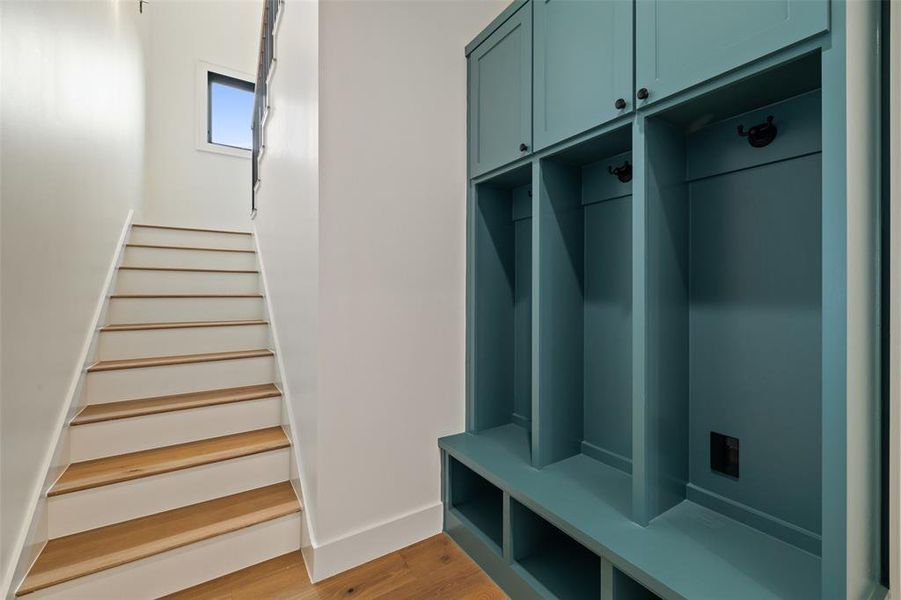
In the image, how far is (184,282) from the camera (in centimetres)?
263

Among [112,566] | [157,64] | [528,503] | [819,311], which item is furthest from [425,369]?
[157,64]

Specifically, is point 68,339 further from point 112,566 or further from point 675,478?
point 675,478

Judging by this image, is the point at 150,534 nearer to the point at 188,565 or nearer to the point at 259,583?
the point at 188,565

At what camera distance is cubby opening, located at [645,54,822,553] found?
3.63ft

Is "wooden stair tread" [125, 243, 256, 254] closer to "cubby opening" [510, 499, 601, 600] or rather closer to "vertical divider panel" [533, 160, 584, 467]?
"vertical divider panel" [533, 160, 584, 467]

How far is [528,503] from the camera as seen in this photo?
1.35 m

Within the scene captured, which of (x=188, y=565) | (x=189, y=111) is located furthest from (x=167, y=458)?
(x=189, y=111)

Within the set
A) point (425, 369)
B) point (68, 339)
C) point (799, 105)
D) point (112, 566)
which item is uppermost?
point (799, 105)

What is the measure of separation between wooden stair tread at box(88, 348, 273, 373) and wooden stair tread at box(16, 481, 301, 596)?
73 centimetres

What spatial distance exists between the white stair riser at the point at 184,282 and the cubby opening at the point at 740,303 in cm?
270

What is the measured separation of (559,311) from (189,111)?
14.8ft

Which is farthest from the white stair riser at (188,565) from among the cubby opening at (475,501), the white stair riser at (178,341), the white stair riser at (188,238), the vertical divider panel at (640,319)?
the white stair riser at (188,238)

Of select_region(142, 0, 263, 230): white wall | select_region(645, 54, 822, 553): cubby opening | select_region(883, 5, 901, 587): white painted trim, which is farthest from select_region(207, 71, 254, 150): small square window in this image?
select_region(883, 5, 901, 587): white painted trim

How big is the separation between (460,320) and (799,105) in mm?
1402
